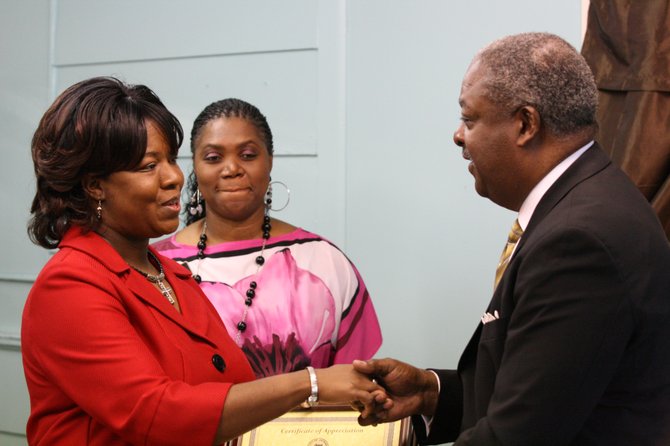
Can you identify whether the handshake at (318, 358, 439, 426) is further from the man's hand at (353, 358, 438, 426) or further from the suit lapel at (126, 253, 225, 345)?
the suit lapel at (126, 253, 225, 345)

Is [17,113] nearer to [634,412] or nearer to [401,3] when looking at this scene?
[401,3]

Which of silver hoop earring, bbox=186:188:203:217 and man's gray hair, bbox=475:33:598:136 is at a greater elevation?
man's gray hair, bbox=475:33:598:136

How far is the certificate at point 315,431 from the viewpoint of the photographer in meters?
2.32

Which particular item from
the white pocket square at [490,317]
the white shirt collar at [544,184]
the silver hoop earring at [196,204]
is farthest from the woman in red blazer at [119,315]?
the silver hoop earring at [196,204]

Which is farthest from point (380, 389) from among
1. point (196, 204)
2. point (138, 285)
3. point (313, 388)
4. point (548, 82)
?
point (196, 204)

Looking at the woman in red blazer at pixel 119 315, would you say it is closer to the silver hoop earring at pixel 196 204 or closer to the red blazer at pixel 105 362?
the red blazer at pixel 105 362

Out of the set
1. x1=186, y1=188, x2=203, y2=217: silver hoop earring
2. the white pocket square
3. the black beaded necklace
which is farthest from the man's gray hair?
x1=186, y1=188, x2=203, y2=217: silver hoop earring

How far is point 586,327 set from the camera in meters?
1.60

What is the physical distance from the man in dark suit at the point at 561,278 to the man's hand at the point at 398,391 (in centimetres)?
40

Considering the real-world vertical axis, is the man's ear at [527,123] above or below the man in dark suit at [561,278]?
above

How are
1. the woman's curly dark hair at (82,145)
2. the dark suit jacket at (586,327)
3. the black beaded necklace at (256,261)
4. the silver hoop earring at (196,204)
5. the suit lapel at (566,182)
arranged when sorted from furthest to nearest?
the silver hoop earring at (196,204)
the black beaded necklace at (256,261)
the woman's curly dark hair at (82,145)
the suit lapel at (566,182)
the dark suit jacket at (586,327)

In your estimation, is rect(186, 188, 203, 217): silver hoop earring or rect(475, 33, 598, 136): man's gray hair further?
rect(186, 188, 203, 217): silver hoop earring

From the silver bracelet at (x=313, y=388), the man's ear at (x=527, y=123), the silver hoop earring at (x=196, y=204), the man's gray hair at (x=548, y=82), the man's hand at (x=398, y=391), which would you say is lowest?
the man's hand at (x=398, y=391)

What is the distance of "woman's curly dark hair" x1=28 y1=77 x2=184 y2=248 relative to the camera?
1.91 m
